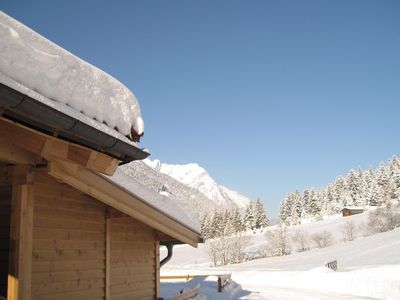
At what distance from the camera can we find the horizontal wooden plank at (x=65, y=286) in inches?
217

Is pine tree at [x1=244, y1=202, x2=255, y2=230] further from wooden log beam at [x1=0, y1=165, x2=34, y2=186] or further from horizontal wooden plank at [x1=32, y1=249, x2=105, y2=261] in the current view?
wooden log beam at [x1=0, y1=165, x2=34, y2=186]

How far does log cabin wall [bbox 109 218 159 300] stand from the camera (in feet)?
23.9

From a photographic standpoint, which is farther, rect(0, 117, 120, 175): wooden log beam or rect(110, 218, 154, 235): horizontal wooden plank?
rect(110, 218, 154, 235): horizontal wooden plank

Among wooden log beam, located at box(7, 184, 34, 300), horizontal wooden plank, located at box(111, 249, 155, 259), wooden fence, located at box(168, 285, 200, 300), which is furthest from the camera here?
wooden fence, located at box(168, 285, 200, 300)

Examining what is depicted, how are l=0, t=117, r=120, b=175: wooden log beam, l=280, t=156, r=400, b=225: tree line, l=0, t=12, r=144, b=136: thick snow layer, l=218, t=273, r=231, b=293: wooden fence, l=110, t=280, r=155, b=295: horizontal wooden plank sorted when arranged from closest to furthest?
l=0, t=12, r=144, b=136: thick snow layer
l=0, t=117, r=120, b=175: wooden log beam
l=110, t=280, r=155, b=295: horizontal wooden plank
l=218, t=273, r=231, b=293: wooden fence
l=280, t=156, r=400, b=225: tree line

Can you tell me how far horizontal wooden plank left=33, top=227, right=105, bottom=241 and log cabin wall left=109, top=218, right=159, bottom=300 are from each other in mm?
441

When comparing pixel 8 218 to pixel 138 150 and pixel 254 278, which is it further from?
pixel 254 278

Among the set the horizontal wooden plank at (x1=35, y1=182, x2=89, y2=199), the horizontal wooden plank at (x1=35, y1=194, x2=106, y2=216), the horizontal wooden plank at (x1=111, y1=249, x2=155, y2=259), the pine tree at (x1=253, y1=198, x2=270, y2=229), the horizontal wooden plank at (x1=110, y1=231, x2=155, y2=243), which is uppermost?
the pine tree at (x1=253, y1=198, x2=270, y2=229)

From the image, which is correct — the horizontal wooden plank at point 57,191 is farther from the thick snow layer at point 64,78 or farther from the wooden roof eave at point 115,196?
the thick snow layer at point 64,78

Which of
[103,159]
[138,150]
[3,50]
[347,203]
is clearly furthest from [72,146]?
[347,203]

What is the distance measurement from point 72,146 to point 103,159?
344mm

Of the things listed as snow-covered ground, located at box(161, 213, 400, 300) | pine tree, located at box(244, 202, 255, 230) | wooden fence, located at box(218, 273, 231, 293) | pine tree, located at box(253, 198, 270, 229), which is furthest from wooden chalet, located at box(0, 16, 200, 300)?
pine tree, located at box(253, 198, 270, 229)

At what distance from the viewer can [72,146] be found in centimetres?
449

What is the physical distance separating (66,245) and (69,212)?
0.46m
